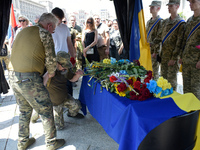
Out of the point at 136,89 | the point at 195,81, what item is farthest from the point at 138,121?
the point at 195,81

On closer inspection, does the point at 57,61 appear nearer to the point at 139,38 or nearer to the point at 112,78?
the point at 112,78

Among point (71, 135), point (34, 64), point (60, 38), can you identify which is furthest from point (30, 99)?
point (60, 38)

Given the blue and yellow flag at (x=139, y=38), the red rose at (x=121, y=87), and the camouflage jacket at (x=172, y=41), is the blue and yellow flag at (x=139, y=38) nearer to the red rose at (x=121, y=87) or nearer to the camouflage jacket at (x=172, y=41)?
the camouflage jacket at (x=172, y=41)

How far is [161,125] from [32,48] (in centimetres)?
158

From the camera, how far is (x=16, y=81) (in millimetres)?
2029

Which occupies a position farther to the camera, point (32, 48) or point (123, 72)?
point (123, 72)

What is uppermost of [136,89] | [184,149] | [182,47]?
[182,47]

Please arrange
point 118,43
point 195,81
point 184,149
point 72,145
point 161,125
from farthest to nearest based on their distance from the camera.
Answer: point 118,43, point 195,81, point 72,145, point 184,149, point 161,125

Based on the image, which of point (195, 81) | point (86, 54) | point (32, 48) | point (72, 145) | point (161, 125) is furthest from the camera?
point (86, 54)

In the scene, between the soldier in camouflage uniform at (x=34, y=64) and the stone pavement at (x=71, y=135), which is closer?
the soldier in camouflage uniform at (x=34, y=64)

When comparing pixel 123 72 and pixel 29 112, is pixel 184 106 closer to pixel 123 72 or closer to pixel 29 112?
pixel 123 72

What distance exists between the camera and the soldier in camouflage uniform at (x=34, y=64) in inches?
77.8

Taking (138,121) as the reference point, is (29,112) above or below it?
below

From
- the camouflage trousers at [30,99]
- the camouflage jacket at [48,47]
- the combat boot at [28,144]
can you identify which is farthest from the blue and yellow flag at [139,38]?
the combat boot at [28,144]
